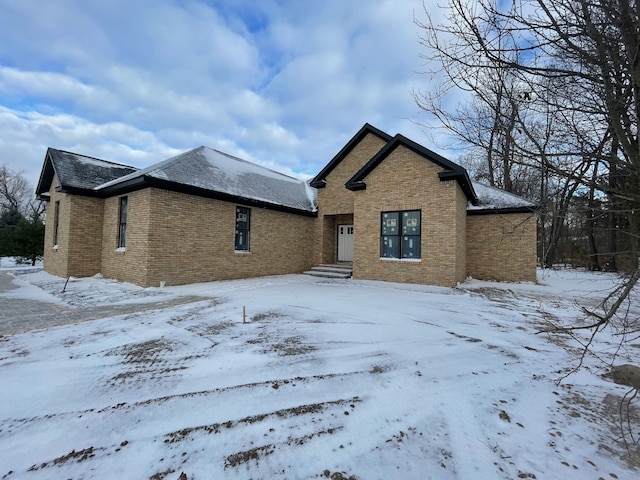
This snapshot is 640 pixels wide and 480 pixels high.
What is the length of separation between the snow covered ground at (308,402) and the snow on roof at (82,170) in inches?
387

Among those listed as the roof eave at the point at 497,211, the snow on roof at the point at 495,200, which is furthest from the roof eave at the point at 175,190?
the snow on roof at the point at 495,200

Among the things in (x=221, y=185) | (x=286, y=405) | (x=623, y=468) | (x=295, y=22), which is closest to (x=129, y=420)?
(x=286, y=405)

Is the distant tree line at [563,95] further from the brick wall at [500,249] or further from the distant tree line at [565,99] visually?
the brick wall at [500,249]

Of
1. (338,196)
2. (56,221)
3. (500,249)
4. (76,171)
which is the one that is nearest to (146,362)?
(338,196)

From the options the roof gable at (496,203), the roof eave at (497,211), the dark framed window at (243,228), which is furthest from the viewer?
the dark framed window at (243,228)

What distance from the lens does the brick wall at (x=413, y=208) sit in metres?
10.2

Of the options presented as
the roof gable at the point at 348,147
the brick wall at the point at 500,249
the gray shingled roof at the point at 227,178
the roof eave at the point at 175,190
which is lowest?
the brick wall at the point at 500,249

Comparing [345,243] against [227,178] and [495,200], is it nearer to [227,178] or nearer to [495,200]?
[227,178]

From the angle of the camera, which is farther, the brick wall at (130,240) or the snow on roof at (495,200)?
the snow on roof at (495,200)

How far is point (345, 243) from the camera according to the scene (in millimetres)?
15984

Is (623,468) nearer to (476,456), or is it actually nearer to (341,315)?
(476,456)

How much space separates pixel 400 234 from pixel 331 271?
13.7 feet

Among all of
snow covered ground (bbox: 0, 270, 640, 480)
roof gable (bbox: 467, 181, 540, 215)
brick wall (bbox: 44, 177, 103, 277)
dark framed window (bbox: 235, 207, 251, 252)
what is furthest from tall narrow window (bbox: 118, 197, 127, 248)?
roof gable (bbox: 467, 181, 540, 215)

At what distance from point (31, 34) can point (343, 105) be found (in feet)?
37.2
